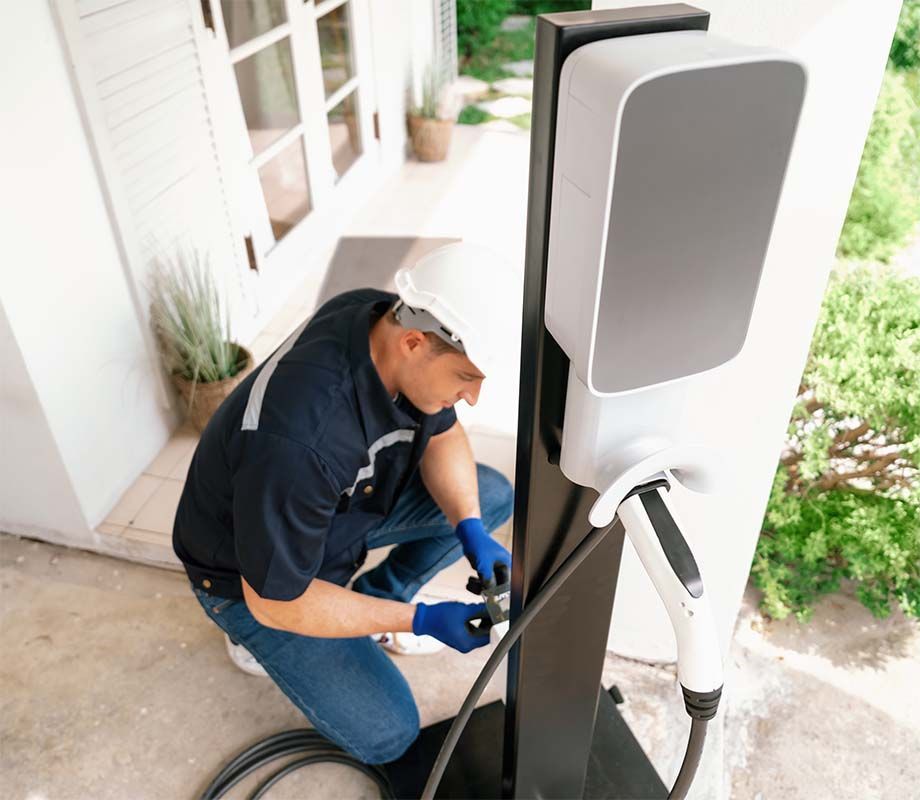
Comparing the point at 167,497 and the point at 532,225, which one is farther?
the point at 167,497

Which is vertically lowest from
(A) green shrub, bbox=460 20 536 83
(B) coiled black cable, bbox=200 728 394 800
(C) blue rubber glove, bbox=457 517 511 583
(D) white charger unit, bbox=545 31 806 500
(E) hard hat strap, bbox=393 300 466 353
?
(A) green shrub, bbox=460 20 536 83

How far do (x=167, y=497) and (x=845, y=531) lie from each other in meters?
A: 1.76

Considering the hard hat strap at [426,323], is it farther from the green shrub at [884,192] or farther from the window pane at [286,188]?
the green shrub at [884,192]

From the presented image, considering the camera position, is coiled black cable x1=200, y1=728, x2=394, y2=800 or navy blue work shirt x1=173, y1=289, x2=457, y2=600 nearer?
navy blue work shirt x1=173, y1=289, x2=457, y2=600

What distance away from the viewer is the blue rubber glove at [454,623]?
4.44ft

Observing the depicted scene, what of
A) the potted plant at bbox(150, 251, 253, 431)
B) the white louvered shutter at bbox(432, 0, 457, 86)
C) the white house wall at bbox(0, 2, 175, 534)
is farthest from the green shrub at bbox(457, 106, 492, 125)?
the white house wall at bbox(0, 2, 175, 534)

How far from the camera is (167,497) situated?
230cm

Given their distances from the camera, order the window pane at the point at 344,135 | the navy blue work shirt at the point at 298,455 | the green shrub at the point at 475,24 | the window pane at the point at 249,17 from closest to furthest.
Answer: the navy blue work shirt at the point at 298,455 < the window pane at the point at 249,17 < the window pane at the point at 344,135 < the green shrub at the point at 475,24

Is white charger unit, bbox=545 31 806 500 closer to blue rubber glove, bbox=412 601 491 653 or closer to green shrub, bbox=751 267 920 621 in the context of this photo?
blue rubber glove, bbox=412 601 491 653

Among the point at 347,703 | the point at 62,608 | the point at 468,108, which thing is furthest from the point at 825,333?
the point at 468,108

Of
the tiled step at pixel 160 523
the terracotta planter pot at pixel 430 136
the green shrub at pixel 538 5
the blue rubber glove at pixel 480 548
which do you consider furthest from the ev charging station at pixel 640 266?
the green shrub at pixel 538 5

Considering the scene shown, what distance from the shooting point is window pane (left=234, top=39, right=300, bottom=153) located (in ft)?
9.58

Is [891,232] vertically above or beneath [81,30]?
beneath

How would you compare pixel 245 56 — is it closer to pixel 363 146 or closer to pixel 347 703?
pixel 363 146
